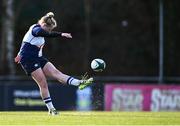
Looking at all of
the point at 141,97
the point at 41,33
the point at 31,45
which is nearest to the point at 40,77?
the point at 31,45

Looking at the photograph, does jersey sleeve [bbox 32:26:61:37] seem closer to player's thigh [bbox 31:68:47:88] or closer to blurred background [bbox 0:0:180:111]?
player's thigh [bbox 31:68:47:88]

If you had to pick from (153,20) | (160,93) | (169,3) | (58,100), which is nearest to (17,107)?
(58,100)

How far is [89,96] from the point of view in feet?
108

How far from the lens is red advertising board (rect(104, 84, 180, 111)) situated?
33031mm

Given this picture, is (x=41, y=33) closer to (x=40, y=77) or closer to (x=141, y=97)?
(x=40, y=77)

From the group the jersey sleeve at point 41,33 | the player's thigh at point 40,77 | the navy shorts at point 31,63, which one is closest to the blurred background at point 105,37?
the navy shorts at point 31,63

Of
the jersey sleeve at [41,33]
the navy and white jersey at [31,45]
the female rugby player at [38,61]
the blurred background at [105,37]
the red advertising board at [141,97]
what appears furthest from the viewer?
the blurred background at [105,37]

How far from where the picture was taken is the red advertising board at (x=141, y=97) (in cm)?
3303

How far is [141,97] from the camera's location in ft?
109

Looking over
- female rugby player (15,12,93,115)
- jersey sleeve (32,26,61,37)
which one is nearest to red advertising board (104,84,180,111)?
female rugby player (15,12,93,115)

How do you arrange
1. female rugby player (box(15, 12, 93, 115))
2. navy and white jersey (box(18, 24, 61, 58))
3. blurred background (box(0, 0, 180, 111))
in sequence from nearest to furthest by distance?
1. female rugby player (box(15, 12, 93, 115))
2. navy and white jersey (box(18, 24, 61, 58))
3. blurred background (box(0, 0, 180, 111))

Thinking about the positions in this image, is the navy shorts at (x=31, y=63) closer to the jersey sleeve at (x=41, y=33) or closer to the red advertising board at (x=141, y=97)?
the jersey sleeve at (x=41, y=33)

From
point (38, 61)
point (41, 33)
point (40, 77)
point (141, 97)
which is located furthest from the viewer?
point (141, 97)

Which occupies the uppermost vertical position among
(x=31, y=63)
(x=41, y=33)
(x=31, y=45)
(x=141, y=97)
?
(x=41, y=33)
